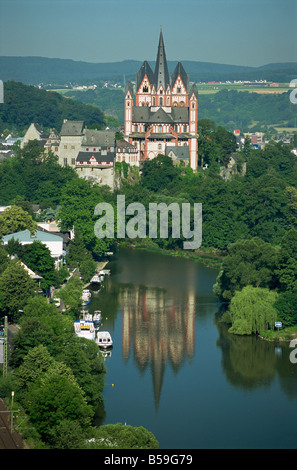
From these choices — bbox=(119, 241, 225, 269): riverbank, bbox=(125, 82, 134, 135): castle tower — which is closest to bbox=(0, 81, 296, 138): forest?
bbox=(125, 82, 134, 135): castle tower

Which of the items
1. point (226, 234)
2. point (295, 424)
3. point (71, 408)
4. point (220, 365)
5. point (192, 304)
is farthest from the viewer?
point (226, 234)

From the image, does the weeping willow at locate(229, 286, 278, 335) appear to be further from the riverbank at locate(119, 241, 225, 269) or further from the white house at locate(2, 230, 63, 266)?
the riverbank at locate(119, 241, 225, 269)

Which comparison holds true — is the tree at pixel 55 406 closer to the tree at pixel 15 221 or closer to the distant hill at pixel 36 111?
the tree at pixel 15 221

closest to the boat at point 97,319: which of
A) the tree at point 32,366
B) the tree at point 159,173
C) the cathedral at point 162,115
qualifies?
the tree at point 32,366

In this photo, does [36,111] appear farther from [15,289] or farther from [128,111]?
[15,289]

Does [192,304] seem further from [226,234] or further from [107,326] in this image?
[226,234]

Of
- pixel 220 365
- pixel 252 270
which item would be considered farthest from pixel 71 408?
pixel 252 270
